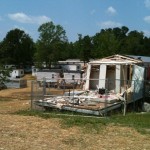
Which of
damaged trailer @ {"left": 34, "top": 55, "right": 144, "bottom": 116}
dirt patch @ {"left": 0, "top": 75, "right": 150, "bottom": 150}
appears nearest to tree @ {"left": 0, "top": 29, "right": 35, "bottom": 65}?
damaged trailer @ {"left": 34, "top": 55, "right": 144, "bottom": 116}

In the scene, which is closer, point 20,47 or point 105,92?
point 105,92

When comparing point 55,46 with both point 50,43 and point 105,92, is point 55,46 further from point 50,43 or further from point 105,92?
point 105,92

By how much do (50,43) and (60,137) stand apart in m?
104

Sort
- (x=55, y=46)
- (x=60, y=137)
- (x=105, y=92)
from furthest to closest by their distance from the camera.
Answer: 1. (x=55, y=46)
2. (x=105, y=92)
3. (x=60, y=137)

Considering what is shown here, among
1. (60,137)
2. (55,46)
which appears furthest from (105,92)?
(55,46)

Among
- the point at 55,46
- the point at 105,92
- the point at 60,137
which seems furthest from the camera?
the point at 55,46

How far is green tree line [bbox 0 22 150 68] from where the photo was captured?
99875 mm

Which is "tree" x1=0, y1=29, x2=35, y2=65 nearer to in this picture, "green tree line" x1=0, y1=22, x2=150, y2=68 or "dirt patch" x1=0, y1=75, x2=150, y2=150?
"green tree line" x1=0, y1=22, x2=150, y2=68

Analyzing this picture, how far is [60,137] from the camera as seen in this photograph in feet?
40.2

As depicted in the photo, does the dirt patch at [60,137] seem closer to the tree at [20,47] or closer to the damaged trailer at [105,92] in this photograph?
the damaged trailer at [105,92]

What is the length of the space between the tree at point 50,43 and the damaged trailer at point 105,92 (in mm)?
79535

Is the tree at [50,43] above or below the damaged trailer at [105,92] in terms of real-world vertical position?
above

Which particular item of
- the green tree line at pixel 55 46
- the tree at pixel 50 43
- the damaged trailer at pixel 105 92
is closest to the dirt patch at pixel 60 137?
the damaged trailer at pixel 105 92

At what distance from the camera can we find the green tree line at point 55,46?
99875 millimetres
